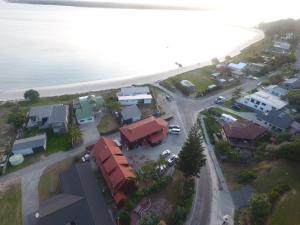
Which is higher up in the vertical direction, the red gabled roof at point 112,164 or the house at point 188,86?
the house at point 188,86

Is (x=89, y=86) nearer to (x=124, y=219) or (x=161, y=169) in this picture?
(x=161, y=169)

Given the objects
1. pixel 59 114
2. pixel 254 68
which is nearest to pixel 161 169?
pixel 59 114

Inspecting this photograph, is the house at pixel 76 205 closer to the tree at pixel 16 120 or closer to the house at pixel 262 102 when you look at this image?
the tree at pixel 16 120

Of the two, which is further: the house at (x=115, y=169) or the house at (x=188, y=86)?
the house at (x=188, y=86)

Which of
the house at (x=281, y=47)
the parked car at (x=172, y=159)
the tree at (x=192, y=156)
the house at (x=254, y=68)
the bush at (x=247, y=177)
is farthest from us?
the house at (x=281, y=47)

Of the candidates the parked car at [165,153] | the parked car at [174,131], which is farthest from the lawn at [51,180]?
the parked car at [174,131]

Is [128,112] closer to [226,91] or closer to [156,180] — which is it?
[156,180]
